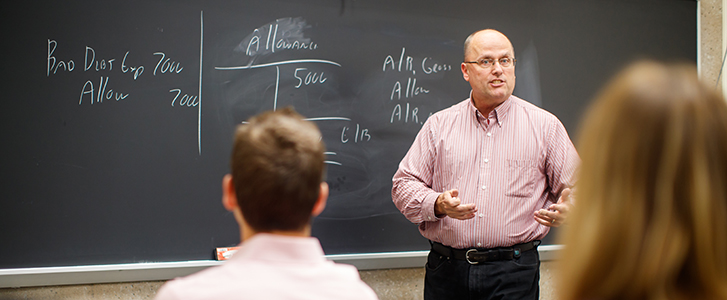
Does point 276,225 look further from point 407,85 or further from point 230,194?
point 407,85

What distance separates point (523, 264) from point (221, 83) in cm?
143

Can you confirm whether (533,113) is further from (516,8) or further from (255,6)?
(255,6)

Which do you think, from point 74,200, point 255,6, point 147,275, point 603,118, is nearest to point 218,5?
point 255,6

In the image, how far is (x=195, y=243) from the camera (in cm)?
214

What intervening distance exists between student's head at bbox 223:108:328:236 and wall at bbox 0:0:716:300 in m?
1.00

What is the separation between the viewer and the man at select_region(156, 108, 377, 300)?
0.75 m

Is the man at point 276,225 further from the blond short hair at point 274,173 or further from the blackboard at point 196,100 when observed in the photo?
the blackboard at point 196,100

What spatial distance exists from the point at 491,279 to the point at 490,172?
1.35 ft

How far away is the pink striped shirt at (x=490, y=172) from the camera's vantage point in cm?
199

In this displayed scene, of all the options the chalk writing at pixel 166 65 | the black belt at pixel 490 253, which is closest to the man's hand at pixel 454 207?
the black belt at pixel 490 253

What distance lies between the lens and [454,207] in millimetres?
1805

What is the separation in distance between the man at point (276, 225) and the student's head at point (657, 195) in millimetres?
374

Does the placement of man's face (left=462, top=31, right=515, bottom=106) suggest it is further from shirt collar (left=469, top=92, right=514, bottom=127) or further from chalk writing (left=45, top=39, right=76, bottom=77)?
chalk writing (left=45, top=39, right=76, bottom=77)

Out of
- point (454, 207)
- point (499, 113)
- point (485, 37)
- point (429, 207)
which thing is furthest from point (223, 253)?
point (485, 37)
